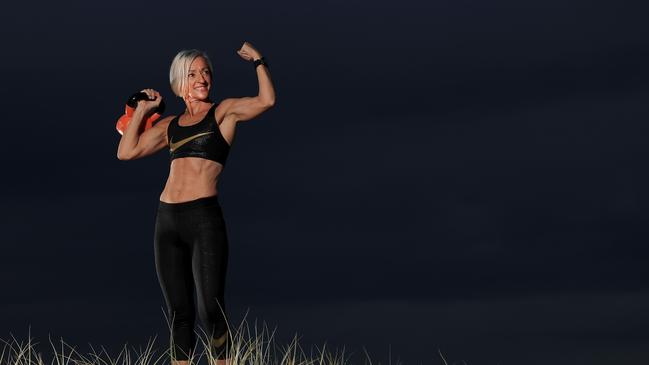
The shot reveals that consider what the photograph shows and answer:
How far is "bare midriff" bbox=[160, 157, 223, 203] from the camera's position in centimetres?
802

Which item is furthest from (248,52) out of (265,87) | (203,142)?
(203,142)

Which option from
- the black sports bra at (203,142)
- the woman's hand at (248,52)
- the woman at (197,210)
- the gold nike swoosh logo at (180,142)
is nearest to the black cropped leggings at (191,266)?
the woman at (197,210)

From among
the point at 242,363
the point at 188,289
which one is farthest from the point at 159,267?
the point at 242,363

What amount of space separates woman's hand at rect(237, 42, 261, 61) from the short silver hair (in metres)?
0.47

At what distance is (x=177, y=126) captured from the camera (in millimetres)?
8406

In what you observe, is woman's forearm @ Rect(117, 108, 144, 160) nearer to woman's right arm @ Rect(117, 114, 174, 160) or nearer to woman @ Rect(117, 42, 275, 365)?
woman's right arm @ Rect(117, 114, 174, 160)

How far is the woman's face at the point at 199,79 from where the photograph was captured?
837 cm

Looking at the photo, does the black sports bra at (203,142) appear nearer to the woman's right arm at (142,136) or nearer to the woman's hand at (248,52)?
the woman's right arm at (142,136)

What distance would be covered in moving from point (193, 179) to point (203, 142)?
0.34 m

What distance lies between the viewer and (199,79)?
8.37 meters

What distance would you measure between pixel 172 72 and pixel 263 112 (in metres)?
1.11

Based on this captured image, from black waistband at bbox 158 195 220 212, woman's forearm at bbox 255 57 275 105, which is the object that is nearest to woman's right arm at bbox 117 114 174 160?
black waistband at bbox 158 195 220 212

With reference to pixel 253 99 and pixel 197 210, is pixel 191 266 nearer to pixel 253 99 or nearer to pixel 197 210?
pixel 197 210

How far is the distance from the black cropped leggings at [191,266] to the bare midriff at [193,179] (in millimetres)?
62
